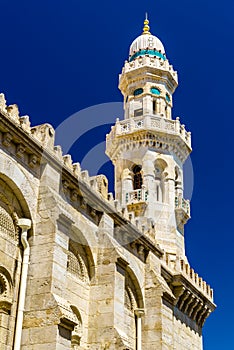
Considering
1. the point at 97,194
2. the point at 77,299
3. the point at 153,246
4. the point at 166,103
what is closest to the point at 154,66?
the point at 166,103

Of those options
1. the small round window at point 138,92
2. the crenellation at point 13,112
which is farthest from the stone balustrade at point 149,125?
the crenellation at point 13,112

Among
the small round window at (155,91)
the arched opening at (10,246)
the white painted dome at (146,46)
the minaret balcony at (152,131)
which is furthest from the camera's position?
the white painted dome at (146,46)

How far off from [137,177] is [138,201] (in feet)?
8.24

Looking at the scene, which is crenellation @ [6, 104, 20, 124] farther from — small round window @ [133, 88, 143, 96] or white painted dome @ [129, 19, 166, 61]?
white painted dome @ [129, 19, 166, 61]

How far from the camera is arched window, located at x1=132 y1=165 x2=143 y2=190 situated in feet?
120

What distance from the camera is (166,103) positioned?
1551 inches

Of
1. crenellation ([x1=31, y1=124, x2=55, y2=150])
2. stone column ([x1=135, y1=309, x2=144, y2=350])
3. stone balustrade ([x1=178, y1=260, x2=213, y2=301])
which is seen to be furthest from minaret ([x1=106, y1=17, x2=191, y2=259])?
crenellation ([x1=31, y1=124, x2=55, y2=150])

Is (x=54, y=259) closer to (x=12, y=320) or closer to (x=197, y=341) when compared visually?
(x=12, y=320)

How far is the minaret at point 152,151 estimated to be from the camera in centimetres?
3497

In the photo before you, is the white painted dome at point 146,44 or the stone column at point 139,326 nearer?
the stone column at point 139,326

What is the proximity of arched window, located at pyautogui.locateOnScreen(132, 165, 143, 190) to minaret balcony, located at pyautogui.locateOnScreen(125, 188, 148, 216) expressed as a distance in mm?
1201

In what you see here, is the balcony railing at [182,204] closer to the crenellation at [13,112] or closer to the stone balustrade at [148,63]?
the stone balustrade at [148,63]

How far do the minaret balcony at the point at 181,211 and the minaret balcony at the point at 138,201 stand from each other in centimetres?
221

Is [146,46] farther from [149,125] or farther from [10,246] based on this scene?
[10,246]
